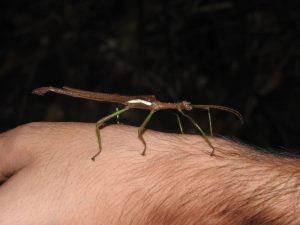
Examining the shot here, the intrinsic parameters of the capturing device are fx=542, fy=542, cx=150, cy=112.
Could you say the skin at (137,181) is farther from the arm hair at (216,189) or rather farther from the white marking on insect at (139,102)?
the white marking on insect at (139,102)

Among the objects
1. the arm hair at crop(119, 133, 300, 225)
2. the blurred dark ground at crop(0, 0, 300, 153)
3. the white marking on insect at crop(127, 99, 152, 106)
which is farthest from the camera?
the blurred dark ground at crop(0, 0, 300, 153)

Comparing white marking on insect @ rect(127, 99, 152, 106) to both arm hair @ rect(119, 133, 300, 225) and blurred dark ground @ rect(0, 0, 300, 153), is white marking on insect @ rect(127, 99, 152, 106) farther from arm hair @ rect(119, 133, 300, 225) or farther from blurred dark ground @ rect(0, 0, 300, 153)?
blurred dark ground @ rect(0, 0, 300, 153)

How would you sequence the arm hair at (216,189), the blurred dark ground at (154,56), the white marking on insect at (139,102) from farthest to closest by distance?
the blurred dark ground at (154,56)
the white marking on insect at (139,102)
the arm hair at (216,189)

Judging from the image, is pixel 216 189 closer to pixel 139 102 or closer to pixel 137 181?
pixel 137 181

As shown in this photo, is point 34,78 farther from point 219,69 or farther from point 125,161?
point 125,161

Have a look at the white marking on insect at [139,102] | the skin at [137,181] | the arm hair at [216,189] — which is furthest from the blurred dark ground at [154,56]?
the arm hair at [216,189]

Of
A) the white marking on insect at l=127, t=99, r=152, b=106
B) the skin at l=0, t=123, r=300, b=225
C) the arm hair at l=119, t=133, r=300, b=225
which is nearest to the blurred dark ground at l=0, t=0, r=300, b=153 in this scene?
the white marking on insect at l=127, t=99, r=152, b=106

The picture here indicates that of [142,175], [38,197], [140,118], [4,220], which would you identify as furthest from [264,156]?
[140,118]
